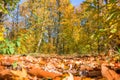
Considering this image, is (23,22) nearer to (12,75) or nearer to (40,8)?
(40,8)

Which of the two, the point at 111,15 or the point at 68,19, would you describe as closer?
the point at 111,15

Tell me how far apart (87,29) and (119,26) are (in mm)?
39660

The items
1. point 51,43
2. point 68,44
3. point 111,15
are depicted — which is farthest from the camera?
point 51,43

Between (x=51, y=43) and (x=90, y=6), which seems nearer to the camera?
(x=90, y=6)

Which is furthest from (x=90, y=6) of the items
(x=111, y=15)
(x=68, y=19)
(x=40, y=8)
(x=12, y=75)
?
(x=68, y=19)

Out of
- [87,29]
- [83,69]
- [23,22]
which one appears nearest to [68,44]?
[87,29]

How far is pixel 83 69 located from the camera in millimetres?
4898

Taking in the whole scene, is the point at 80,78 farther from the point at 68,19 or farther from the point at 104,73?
the point at 68,19

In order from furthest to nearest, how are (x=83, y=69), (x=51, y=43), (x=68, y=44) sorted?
(x=51, y=43)
(x=68, y=44)
(x=83, y=69)

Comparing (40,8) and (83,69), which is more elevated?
(40,8)

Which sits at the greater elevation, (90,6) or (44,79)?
(90,6)

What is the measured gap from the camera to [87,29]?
1706 inches

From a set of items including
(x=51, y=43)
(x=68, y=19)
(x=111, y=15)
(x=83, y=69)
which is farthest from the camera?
(x=51, y=43)

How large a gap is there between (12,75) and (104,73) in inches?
46.3
